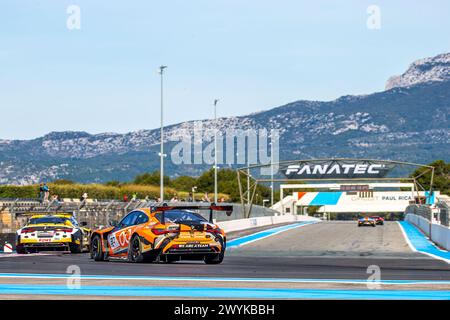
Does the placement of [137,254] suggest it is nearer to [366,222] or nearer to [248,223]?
[248,223]

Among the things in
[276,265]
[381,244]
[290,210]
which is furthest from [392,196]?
[276,265]

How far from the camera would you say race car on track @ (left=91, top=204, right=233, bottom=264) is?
20.5 metres

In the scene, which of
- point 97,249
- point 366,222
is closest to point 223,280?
point 97,249

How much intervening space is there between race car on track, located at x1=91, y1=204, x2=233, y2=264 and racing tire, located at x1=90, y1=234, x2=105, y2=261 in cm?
69

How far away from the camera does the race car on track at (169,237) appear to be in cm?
2045

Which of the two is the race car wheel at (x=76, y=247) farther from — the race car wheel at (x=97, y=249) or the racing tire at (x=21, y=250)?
the race car wheel at (x=97, y=249)

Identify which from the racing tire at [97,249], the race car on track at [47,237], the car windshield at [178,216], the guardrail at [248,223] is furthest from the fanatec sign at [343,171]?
the car windshield at [178,216]

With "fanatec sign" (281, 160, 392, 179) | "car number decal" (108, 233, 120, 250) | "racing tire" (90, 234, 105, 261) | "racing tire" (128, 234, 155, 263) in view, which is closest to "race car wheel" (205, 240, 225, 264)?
"racing tire" (128, 234, 155, 263)

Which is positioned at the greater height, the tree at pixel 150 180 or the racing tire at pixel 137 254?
the racing tire at pixel 137 254

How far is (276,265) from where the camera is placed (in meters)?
20.9

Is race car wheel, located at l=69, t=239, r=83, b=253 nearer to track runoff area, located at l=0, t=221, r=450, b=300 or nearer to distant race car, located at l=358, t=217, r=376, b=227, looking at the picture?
track runoff area, located at l=0, t=221, r=450, b=300
